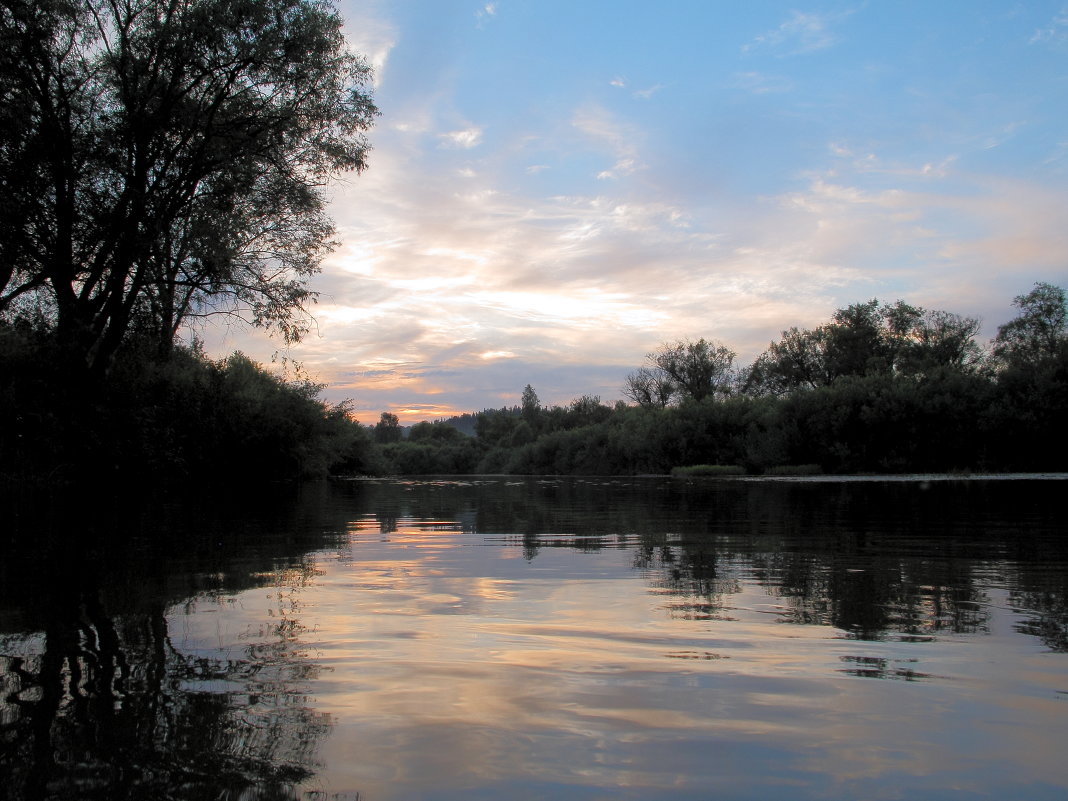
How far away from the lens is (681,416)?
6488 cm

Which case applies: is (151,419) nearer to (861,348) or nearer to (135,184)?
(135,184)

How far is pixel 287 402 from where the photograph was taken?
32.6 metres

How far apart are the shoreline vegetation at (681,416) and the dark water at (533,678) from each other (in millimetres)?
15944

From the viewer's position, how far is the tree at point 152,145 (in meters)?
17.6

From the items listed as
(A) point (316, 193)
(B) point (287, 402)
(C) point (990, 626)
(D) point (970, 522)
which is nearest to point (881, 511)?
(D) point (970, 522)

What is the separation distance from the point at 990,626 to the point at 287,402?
104 feet

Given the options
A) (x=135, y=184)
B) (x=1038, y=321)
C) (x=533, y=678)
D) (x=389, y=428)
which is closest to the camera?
(x=533, y=678)

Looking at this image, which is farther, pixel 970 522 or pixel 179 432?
pixel 179 432

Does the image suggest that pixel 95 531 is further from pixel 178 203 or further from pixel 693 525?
pixel 178 203

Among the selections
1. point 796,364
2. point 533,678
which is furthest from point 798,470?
point 533,678

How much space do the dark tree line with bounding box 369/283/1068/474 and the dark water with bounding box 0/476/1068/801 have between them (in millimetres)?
41880

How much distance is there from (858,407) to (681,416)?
19.7 metres

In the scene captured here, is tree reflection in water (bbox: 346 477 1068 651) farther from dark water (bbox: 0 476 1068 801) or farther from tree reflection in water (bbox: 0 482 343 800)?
tree reflection in water (bbox: 0 482 343 800)

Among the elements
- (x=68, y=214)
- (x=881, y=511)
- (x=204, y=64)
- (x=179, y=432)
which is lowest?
(x=881, y=511)
